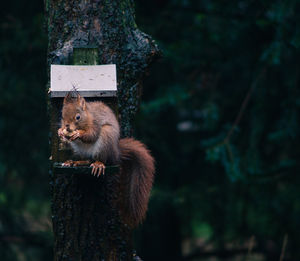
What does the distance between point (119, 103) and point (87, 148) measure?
35 centimetres

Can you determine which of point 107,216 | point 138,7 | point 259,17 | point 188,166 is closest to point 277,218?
point 188,166

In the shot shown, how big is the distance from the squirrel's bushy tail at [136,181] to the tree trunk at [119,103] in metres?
0.06

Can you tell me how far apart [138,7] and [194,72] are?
94 centimetres

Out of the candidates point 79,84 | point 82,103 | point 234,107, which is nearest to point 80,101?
point 82,103

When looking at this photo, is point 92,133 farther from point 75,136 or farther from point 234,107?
point 234,107

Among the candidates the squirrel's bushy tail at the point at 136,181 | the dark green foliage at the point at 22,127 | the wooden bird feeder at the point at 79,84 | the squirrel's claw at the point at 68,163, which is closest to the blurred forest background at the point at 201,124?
the dark green foliage at the point at 22,127

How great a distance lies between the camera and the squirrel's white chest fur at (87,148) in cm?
211

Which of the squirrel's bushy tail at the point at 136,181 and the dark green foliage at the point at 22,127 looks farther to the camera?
the dark green foliage at the point at 22,127

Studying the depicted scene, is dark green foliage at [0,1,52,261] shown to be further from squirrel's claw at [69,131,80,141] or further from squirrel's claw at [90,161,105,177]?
squirrel's claw at [90,161,105,177]

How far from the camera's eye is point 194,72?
393 centimetres

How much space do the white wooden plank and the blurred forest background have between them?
1.33 m

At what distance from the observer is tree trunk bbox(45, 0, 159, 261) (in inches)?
88.6

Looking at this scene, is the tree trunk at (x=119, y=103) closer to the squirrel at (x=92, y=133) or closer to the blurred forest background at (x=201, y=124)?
the squirrel at (x=92, y=133)

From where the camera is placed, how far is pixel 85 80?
2.21 m
